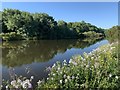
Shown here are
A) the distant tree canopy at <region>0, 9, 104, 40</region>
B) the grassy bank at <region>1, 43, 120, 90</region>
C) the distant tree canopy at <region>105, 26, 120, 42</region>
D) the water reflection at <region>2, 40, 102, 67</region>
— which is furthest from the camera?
the distant tree canopy at <region>0, 9, 104, 40</region>

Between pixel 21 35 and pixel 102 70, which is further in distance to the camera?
pixel 21 35

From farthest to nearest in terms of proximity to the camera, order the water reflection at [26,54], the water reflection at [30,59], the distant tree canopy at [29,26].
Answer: the distant tree canopy at [29,26] < the water reflection at [26,54] < the water reflection at [30,59]

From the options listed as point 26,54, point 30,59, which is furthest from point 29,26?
point 30,59

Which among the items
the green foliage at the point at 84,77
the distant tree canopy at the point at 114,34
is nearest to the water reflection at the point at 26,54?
the distant tree canopy at the point at 114,34

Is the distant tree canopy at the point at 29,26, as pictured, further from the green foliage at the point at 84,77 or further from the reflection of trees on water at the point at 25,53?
the green foliage at the point at 84,77

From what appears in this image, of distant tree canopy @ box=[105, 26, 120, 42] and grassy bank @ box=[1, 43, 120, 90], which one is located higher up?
distant tree canopy @ box=[105, 26, 120, 42]

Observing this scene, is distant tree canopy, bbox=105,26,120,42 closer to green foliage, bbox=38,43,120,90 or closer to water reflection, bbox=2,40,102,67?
water reflection, bbox=2,40,102,67

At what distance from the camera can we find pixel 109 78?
6383 millimetres

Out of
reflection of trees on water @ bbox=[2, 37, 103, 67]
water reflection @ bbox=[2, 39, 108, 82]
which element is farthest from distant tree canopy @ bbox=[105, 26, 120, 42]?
reflection of trees on water @ bbox=[2, 37, 103, 67]

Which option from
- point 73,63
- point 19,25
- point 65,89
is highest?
point 19,25

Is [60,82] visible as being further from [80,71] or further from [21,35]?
[21,35]

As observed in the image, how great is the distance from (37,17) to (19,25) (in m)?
7.78

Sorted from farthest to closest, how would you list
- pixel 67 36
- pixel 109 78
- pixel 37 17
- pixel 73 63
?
1. pixel 67 36
2. pixel 37 17
3. pixel 73 63
4. pixel 109 78

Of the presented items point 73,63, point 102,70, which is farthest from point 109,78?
point 73,63
